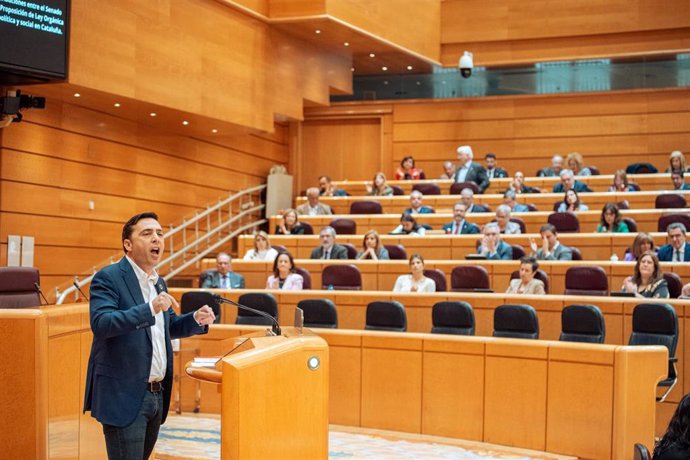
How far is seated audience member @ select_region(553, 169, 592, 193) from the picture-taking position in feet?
34.1

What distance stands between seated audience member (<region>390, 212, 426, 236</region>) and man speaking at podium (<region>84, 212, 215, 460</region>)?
6.72 meters

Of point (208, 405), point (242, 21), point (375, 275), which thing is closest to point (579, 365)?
point (208, 405)

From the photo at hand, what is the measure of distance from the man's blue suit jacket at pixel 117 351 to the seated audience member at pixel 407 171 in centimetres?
989

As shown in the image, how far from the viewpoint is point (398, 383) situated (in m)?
6.07

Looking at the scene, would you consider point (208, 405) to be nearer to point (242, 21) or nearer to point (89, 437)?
point (89, 437)

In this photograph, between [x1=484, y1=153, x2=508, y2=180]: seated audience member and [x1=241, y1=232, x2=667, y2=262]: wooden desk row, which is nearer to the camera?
[x1=241, y1=232, x2=667, y2=262]: wooden desk row

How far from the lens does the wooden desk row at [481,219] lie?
9531 mm

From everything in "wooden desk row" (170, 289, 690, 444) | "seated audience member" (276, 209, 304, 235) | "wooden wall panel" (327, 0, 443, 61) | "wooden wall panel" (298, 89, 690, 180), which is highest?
"wooden wall panel" (327, 0, 443, 61)

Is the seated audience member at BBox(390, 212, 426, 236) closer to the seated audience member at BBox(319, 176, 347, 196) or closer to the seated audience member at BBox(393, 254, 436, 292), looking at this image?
the seated audience member at BBox(393, 254, 436, 292)

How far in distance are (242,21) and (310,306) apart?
5.19 meters

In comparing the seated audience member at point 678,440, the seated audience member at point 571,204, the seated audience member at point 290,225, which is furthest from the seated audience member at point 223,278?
the seated audience member at point 678,440

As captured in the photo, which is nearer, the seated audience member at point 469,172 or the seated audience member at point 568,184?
the seated audience member at point 568,184

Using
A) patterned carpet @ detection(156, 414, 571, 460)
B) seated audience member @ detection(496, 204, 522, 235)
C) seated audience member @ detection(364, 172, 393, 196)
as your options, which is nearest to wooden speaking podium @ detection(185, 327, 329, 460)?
patterned carpet @ detection(156, 414, 571, 460)

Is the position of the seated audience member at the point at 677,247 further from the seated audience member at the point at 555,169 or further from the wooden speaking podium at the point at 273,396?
the wooden speaking podium at the point at 273,396
